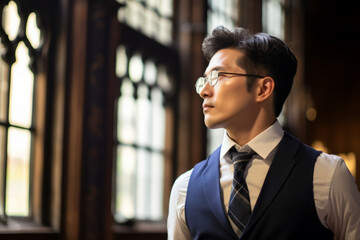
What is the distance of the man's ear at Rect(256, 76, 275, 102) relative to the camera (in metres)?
1.88

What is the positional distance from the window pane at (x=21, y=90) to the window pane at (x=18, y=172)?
9 cm

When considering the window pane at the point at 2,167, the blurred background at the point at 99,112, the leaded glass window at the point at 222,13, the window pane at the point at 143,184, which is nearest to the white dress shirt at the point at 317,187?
the blurred background at the point at 99,112

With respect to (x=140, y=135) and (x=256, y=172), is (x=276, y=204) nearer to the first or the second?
(x=256, y=172)

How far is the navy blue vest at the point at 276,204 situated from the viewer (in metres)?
1.68

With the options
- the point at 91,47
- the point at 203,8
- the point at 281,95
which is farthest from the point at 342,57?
the point at 281,95

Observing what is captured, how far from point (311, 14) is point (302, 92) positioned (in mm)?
1679

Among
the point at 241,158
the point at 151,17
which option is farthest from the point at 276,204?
the point at 151,17

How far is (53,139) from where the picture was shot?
4125 millimetres

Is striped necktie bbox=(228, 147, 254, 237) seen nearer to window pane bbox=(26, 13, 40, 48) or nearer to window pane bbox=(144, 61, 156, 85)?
window pane bbox=(26, 13, 40, 48)

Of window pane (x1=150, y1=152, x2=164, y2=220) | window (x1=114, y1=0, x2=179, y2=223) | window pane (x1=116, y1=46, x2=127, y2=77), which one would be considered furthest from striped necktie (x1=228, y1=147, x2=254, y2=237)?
window pane (x1=150, y1=152, x2=164, y2=220)

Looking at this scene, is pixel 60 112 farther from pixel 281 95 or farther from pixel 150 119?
pixel 281 95

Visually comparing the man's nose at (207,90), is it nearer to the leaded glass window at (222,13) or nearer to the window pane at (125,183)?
the window pane at (125,183)

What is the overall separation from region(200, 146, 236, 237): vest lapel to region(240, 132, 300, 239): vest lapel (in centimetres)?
8

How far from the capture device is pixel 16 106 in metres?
3.92
